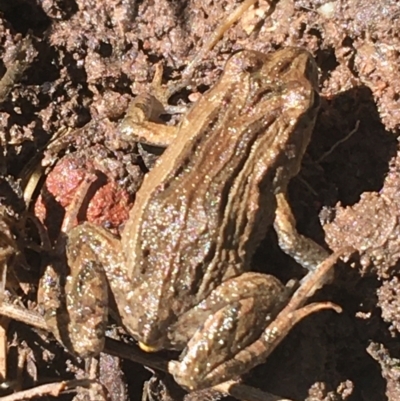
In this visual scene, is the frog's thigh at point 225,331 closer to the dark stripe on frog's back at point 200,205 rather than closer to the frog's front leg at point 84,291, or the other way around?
the dark stripe on frog's back at point 200,205

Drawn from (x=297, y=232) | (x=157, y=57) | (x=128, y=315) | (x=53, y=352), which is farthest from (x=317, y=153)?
(x=53, y=352)

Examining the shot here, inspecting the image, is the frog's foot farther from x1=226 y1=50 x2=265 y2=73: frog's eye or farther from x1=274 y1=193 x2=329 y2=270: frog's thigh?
x1=226 y1=50 x2=265 y2=73: frog's eye

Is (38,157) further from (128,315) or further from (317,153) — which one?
Answer: (317,153)

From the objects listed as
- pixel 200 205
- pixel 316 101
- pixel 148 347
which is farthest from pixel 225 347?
pixel 316 101

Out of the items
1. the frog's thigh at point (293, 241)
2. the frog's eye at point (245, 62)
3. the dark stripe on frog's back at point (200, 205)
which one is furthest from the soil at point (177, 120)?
the dark stripe on frog's back at point (200, 205)

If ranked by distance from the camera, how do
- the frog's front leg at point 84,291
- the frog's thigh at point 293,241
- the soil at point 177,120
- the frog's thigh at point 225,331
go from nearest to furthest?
1. the frog's thigh at point 225,331
2. the frog's front leg at point 84,291
3. the frog's thigh at point 293,241
4. the soil at point 177,120

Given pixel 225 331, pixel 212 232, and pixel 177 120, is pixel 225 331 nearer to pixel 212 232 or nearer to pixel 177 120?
pixel 212 232
